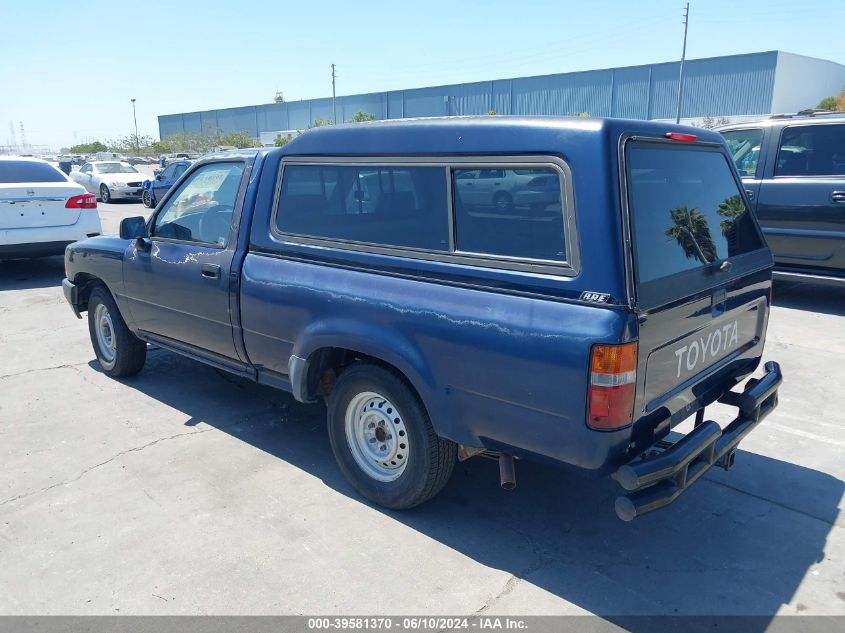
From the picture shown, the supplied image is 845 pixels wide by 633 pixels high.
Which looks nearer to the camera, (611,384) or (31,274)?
(611,384)

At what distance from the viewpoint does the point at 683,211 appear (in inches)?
130

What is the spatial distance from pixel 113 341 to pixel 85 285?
0.64 m

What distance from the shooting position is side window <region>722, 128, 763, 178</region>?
27.0 feet

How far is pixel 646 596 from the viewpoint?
3.00 m

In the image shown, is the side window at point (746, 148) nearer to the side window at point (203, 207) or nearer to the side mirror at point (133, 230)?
the side window at point (203, 207)

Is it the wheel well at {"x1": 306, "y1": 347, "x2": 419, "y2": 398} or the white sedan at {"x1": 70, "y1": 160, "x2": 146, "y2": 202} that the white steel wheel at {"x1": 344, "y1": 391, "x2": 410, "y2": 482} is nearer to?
the wheel well at {"x1": 306, "y1": 347, "x2": 419, "y2": 398}

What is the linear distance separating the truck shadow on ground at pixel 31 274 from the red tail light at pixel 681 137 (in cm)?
942

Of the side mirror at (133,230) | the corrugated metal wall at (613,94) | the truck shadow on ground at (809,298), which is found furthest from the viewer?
the corrugated metal wall at (613,94)

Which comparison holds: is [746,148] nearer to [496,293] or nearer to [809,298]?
[809,298]

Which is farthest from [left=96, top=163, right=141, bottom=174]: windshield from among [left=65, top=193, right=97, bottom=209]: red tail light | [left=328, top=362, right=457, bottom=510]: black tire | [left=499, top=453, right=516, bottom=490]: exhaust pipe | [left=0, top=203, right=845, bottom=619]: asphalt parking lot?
[left=499, top=453, right=516, bottom=490]: exhaust pipe

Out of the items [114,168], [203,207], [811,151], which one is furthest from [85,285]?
[114,168]

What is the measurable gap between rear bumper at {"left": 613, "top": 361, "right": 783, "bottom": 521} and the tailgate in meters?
0.18

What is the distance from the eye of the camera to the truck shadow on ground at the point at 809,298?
813 cm

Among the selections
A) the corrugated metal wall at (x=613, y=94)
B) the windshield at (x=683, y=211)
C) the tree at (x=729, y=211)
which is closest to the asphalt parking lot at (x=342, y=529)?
the windshield at (x=683, y=211)
